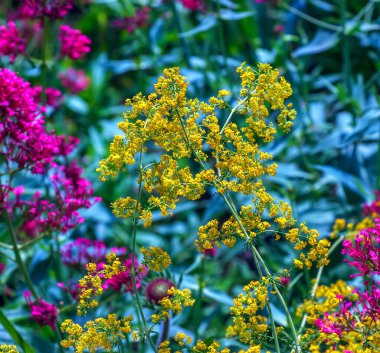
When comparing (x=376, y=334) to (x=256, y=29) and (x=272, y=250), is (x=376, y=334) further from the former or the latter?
(x=256, y=29)

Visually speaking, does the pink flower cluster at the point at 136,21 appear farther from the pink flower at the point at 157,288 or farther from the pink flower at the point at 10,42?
the pink flower at the point at 157,288

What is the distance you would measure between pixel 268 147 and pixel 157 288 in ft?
3.95

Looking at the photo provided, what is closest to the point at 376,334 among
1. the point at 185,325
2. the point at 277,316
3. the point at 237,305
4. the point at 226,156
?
the point at 237,305

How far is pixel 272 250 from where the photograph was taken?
3270 millimetres

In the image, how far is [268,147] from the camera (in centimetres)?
306

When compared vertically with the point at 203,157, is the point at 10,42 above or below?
above

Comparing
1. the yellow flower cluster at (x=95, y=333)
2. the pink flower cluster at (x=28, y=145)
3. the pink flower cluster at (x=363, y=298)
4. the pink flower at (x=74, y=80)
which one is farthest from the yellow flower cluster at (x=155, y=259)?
the pink flower at (x=74, y=80)

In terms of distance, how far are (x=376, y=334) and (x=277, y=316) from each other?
2.46 feet

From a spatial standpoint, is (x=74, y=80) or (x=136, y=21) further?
(x=74, y=80)

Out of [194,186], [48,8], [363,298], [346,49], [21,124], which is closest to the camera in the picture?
[194,186]

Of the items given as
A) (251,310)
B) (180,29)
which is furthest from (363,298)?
(180,29)

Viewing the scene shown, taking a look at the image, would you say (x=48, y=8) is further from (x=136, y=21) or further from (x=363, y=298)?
(x=363, y=298)

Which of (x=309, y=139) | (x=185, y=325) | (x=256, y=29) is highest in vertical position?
(x=256, y=29)

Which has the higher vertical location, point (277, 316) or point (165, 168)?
point (165, 168)
